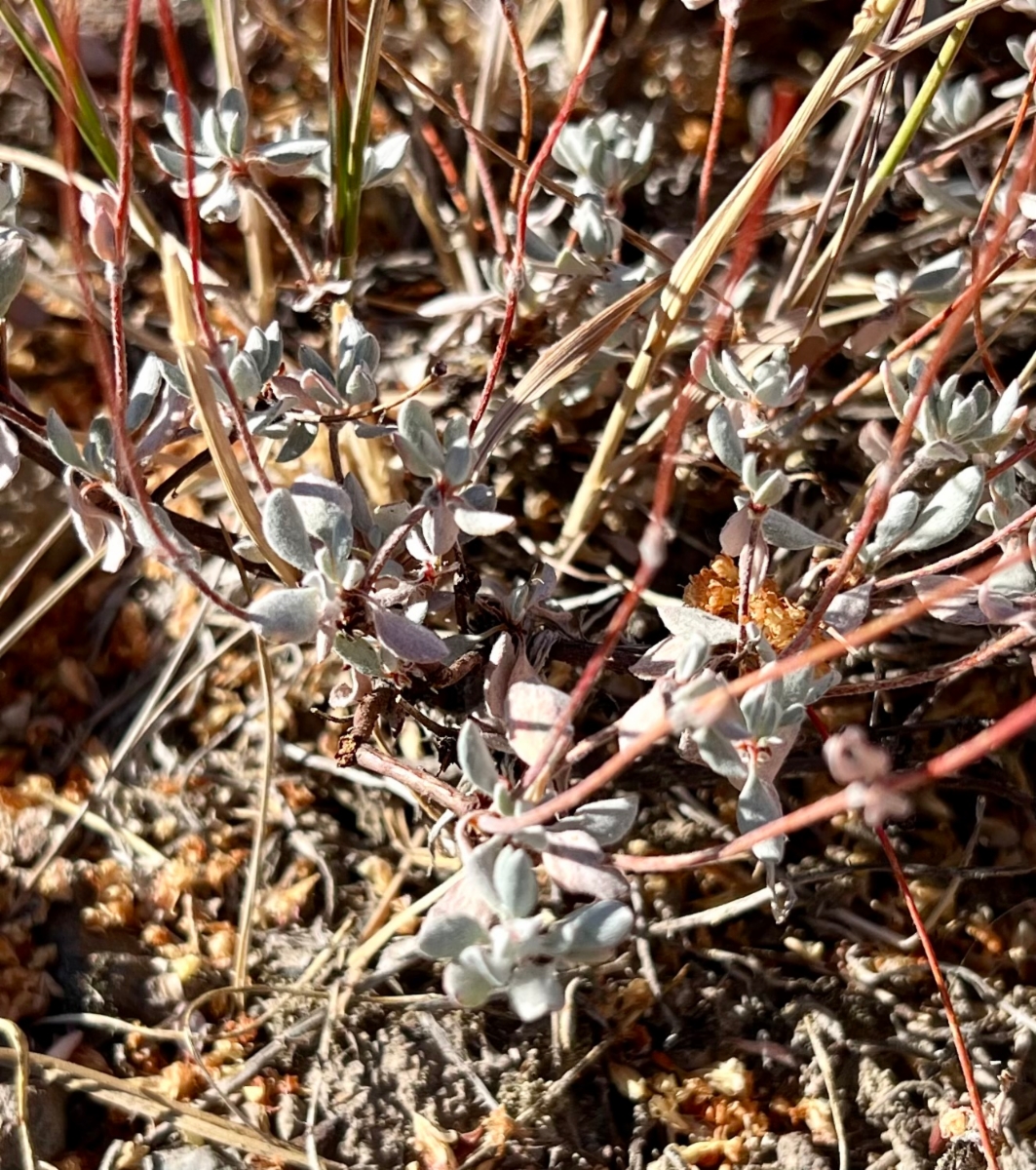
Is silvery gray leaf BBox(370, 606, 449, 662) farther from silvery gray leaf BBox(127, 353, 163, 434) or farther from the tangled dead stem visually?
silvery gray leaf BBox(127, 353, 163, 434)

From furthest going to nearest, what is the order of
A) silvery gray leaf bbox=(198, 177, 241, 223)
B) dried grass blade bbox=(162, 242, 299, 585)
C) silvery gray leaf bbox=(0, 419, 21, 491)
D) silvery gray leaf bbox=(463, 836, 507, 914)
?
1. silvery gray leaf bbox=(198, 177, 241, 223)
2. silvery gray leaf bbox=(0, 419, 21, 491)
3. silvery gray leaf bbox=(463, 836, 507, 914)
4. dried grass blade bbox=(162, 242, 299, 585)

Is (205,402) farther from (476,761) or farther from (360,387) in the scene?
(476,761)

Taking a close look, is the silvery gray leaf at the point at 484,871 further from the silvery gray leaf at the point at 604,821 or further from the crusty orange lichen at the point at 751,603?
the crusty orange lichen at the point at 751,603

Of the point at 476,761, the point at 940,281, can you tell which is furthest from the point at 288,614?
the point at 940,281

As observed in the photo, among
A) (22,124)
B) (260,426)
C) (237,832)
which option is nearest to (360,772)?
(237,832)

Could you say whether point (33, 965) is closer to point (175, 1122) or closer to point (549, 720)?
point (175, 1122)

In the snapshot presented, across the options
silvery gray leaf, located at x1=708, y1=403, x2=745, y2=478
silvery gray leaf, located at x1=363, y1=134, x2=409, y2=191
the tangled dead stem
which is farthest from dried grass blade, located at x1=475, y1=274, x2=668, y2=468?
silvery gray leaf, located at x1=363, y1=134, x2=409, y2=191
